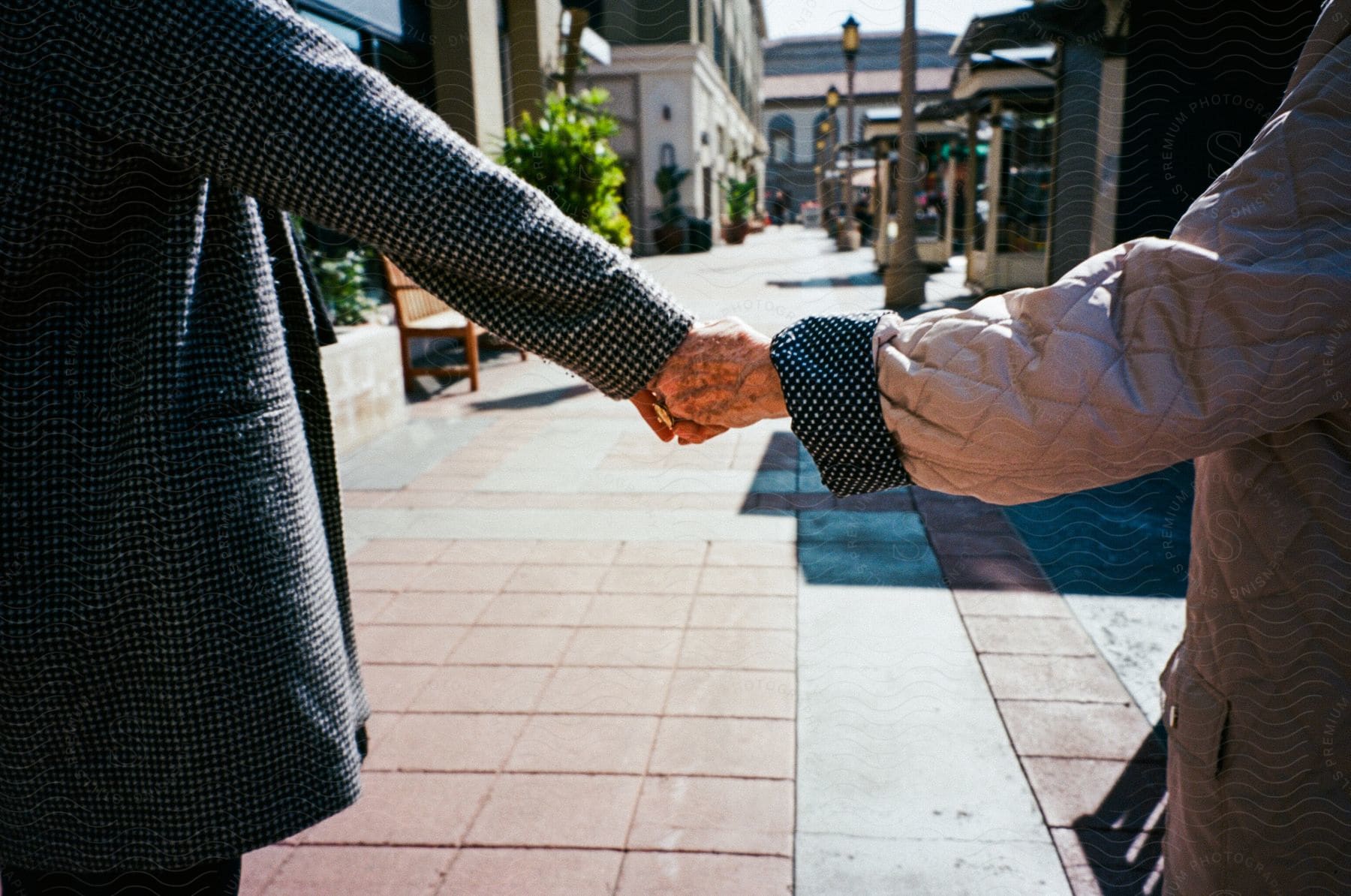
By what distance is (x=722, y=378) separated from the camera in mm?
1396

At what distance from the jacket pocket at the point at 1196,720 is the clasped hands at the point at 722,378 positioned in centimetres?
58

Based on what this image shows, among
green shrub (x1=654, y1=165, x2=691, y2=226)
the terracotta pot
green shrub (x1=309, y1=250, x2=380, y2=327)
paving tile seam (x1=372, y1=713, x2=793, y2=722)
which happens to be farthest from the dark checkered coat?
the terracotta pot

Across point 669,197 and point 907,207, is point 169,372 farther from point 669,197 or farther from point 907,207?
point 669,197

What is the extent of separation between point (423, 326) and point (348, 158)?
21.3ft

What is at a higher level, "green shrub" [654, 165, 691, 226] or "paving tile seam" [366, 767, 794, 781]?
"green shrub" [654, 165, 691, 226]

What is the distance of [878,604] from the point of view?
362 cm

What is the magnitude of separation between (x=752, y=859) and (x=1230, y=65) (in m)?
2.99

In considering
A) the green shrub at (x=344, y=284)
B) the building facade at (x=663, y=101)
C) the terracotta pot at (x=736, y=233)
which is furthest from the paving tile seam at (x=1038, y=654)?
the terracotta pot at (x=736, y=233)

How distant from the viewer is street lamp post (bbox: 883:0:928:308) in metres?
5.17

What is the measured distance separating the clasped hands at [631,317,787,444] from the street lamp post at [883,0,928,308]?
8.32 feet

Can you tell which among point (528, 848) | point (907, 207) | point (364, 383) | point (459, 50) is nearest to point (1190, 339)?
point (528, 848)

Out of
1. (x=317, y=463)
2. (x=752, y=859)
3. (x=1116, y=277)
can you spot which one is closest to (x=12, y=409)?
(x=317, y=463)

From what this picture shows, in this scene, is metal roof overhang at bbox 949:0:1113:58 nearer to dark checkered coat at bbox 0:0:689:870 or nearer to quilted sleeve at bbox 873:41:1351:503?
quilted sleeve at bbox 873:41:1351:503

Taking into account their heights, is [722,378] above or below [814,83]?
below
